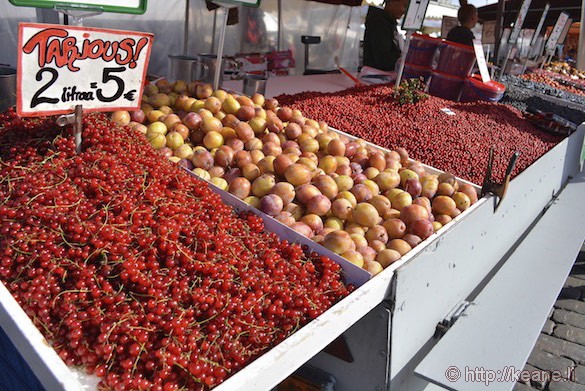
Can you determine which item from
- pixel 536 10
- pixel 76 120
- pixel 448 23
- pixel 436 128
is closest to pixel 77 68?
pixel 76 120

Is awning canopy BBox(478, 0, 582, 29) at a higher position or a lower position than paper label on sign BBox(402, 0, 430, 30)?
higher

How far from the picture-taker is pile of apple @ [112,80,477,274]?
2.06 meters

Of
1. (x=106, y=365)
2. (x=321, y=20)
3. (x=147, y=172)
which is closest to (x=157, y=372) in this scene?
(x=106, y=365)

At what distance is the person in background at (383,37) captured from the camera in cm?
646

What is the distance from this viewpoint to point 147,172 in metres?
1.67

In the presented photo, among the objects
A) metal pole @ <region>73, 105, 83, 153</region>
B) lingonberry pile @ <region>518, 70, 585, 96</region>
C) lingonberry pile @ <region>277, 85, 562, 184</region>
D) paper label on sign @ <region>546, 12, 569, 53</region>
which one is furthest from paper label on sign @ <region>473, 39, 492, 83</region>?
lingonberry pile @ <region>518, 70, 585, 96</region>

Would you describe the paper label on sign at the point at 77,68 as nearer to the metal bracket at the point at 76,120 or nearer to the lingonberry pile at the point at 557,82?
the metal bracket at the point at 76,120

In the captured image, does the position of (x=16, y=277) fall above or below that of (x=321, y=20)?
below

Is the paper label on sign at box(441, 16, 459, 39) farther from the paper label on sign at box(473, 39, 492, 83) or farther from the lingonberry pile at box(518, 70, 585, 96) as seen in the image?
the paper label on sign at box(473, 39, 492, 83)

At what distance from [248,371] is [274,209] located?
91cm

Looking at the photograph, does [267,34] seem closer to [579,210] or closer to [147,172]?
[579,210]

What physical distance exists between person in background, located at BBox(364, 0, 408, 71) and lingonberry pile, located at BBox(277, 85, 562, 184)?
200cm

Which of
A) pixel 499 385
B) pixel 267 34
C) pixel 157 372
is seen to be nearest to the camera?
pixel 157 372
